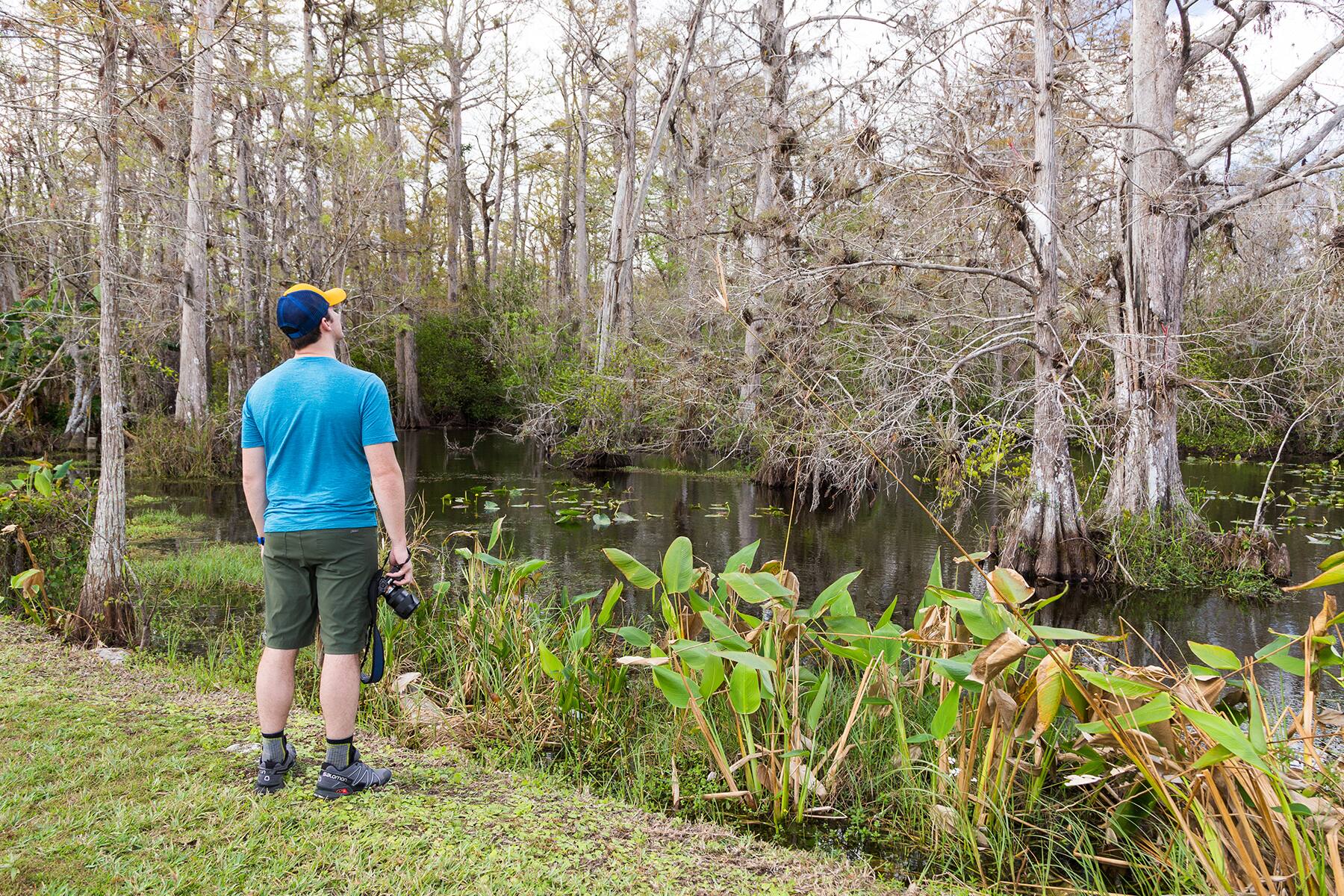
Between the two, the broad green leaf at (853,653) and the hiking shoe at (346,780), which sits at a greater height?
the broad green leaf at (853,653)

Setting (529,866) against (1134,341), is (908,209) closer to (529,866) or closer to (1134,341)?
(1134,341)

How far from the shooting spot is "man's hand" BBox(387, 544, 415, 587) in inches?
115

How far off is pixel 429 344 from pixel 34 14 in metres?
20.2

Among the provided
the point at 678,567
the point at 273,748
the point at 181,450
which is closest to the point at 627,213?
the point at 181,450

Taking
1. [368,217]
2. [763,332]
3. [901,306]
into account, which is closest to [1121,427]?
[901,306]

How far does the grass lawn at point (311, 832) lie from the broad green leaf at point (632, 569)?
85cm

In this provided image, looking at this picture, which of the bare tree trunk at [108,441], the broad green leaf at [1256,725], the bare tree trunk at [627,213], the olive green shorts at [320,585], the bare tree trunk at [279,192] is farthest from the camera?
the bare tree trunk at [627,213]

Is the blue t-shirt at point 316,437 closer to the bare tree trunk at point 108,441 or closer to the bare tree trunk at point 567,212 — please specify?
the bare tree trunk at point 108,441

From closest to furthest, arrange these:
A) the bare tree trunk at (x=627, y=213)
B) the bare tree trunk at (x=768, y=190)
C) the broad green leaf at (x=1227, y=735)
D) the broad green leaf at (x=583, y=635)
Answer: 1. the broad green leaf at (x=1227, y=735)
2. the broad green leaf at (x=583, y=635)
3. the bare tree trunk at (x=768, y=190)
4. the bare tree trunk at (x=627, y=213)

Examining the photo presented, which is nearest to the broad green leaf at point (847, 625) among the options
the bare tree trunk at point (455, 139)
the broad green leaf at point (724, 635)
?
the broad green leaf at point (724, 635)

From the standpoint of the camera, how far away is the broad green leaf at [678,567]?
134 inches

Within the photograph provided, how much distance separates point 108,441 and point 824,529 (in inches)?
334

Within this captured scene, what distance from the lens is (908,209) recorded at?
346 inches

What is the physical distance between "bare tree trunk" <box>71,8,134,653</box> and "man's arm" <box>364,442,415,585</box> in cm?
302
